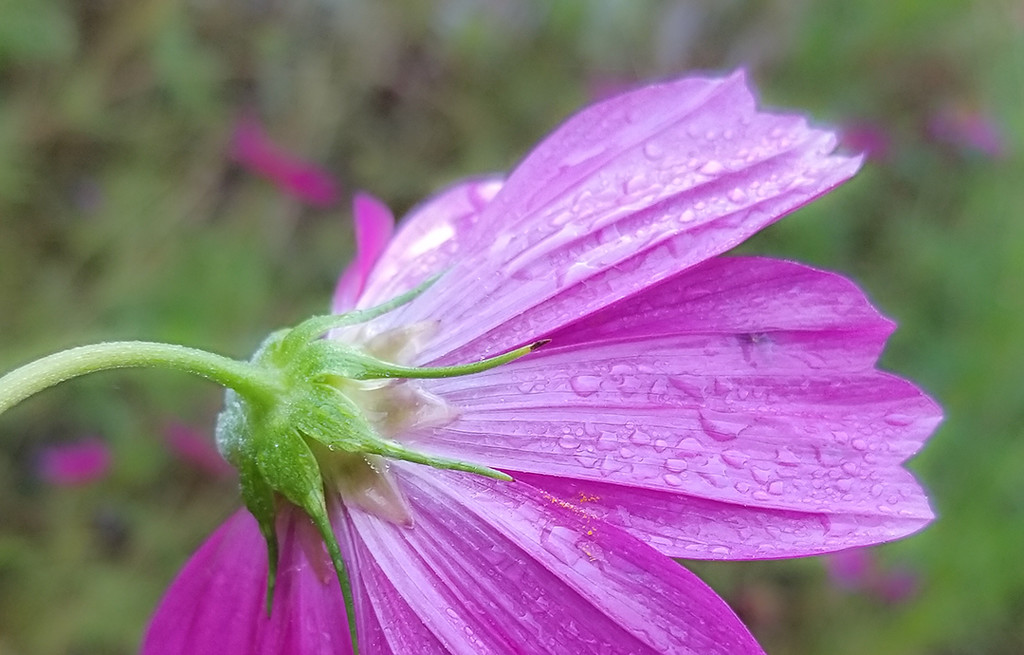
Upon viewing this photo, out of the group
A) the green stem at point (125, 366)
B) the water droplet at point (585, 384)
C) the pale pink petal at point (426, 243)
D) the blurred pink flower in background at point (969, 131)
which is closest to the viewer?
the green stem at point (125, 366)

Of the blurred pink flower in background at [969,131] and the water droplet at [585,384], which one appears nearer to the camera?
the water droplet at [585,384]

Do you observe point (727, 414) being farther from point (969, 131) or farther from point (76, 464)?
point (969, 131)

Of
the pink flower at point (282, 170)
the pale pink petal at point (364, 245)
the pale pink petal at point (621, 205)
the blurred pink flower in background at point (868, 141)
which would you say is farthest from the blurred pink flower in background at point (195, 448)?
the blurred pink flower in background at point (868, 141)

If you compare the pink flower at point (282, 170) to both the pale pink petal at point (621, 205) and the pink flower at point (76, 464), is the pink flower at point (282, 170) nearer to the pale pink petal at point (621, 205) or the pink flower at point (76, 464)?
the pink flower at point (76, 464)

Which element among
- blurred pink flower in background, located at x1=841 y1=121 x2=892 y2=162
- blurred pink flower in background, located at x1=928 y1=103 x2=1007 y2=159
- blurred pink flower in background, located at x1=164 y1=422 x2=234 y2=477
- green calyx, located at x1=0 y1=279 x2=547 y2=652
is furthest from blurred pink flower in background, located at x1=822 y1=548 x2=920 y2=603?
green calyx, located at x1=0 y1=279 x2=547 y2=652

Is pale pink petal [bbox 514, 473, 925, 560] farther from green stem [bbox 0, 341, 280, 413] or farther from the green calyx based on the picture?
green stem [bbox 0, 341, 280, 413]

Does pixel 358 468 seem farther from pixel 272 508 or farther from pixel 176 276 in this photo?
pixel 176 276
